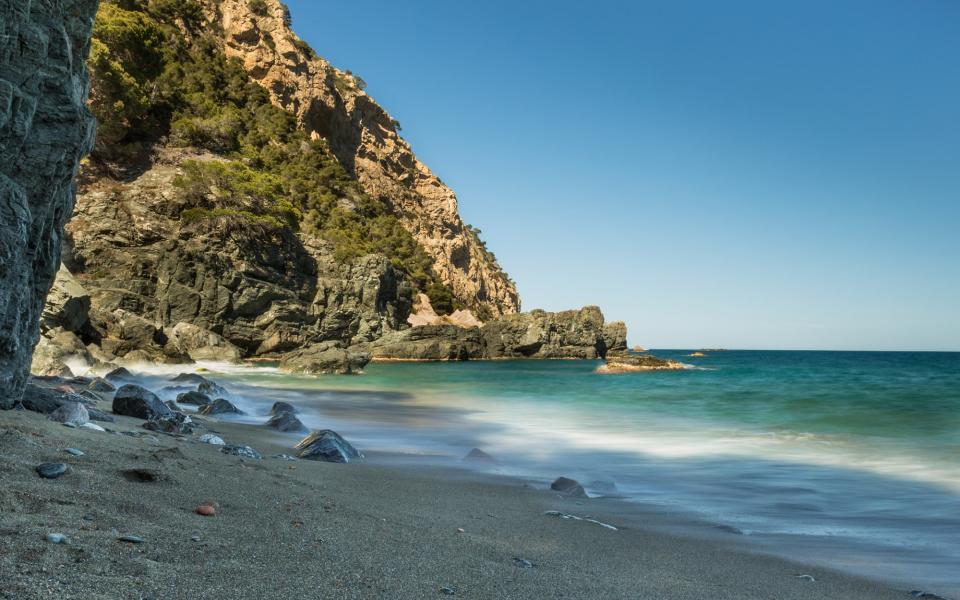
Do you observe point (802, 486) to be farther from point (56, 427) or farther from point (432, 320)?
point (432, 320)

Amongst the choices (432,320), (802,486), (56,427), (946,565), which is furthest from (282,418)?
(432,320)

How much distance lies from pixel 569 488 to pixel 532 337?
193ft

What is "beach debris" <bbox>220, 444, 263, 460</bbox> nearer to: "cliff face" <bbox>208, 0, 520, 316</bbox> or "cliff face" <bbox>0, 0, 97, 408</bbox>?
"cliff face" <bbox>0, 0, 97, 408</bbox>

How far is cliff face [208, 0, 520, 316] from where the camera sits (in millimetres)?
68375

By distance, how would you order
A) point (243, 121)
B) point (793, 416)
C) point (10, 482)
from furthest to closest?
point (243, 121) < point (793, 416) < point (10, 482)

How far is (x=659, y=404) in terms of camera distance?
690 inches

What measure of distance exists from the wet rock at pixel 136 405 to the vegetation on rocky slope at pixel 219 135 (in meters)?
34.8

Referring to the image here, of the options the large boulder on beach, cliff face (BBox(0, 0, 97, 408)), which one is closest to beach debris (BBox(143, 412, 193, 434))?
cliff face (BBox(0, 0, 97, 408))

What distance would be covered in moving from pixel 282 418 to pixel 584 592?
739cm

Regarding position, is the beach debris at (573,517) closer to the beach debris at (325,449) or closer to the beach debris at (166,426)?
the beach debris at (325,449)

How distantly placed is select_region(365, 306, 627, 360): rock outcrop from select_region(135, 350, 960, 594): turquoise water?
117 ft

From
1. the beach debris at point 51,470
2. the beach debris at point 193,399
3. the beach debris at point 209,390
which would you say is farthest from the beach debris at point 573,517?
the beach debris at point 209,390

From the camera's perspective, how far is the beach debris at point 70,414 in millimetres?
4887

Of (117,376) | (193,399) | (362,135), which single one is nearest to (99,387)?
(193,399)
